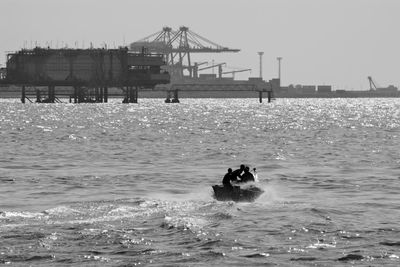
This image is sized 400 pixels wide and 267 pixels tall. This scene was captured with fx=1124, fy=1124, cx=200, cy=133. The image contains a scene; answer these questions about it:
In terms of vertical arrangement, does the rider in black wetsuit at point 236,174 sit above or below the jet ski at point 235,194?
above

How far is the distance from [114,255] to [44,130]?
9641cm

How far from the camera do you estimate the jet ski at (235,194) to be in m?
49.8

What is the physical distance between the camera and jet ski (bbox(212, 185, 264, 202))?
49.8m

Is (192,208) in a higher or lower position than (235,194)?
lower

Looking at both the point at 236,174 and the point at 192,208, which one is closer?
the point at 192,208

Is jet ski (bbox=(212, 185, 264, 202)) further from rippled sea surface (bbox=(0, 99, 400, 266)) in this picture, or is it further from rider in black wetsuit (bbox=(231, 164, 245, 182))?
rider in black wetsuit (bbox=(231, 164, 245, 182))

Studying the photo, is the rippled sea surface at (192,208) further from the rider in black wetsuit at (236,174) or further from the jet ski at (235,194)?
the rider in black wetsuit at (236,174)

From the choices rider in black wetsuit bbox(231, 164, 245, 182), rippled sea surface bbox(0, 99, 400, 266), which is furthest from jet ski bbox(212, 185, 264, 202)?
rider in black wetsuit bbox(231, 164, 245, 182)

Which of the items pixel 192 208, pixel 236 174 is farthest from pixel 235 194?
pixel 192 208

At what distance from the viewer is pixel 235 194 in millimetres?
49875

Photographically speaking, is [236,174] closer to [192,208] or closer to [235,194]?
[235,194]

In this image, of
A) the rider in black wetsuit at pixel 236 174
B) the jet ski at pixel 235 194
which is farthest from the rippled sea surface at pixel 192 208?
the rider in black wetsuit at pixel 236 174

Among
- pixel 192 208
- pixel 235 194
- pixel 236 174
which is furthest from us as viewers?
pixel 236 174

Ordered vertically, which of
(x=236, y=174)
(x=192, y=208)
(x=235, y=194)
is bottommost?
(x=192, y=208)
